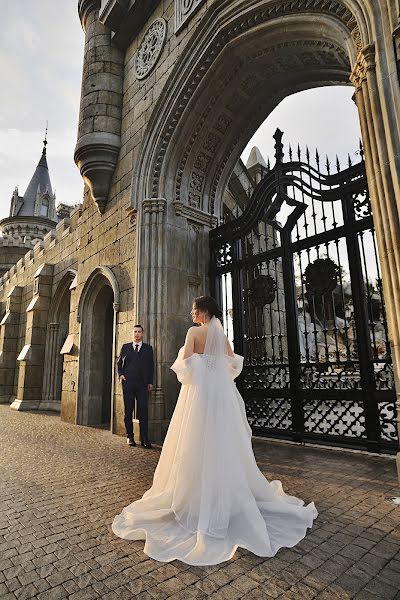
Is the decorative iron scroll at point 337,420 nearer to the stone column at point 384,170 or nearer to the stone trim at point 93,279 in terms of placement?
the stone column at point 384,170

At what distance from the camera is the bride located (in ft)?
6.63

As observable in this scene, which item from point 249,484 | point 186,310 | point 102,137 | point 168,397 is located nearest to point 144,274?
point 186,310

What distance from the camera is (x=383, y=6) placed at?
3.35 metres

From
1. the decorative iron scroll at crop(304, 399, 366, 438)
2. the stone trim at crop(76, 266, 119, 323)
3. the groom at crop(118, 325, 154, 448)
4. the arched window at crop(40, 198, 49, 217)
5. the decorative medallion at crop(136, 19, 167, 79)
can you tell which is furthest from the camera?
the arched window at crop(40, 198, 49, 217)

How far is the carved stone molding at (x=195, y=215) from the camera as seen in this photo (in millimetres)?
6367

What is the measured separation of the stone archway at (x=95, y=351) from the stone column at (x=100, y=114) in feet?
6.08

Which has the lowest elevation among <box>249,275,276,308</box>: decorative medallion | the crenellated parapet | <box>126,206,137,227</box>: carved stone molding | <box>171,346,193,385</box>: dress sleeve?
<box>171,346,193,385</box>: dress sleeve

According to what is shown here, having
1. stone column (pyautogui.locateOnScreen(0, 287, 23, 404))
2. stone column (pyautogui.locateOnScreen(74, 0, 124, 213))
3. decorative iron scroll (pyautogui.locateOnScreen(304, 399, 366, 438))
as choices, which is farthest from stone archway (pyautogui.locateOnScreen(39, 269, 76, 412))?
decorative iron scroll (pyautogui.locateOnScreen(304, 399, 366, 438))

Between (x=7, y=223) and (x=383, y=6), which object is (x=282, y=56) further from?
(x=7, y=223)

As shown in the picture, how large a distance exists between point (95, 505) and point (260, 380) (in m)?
3.39

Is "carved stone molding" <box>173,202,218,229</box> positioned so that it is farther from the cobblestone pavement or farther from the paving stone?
the paving stone

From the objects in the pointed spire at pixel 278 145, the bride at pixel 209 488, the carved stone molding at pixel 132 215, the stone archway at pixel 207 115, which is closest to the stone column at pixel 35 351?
the carved stone molding at pixel 132 215

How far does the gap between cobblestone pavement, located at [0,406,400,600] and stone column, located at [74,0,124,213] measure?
574 centimetres

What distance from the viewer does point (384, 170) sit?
3.08 metres
